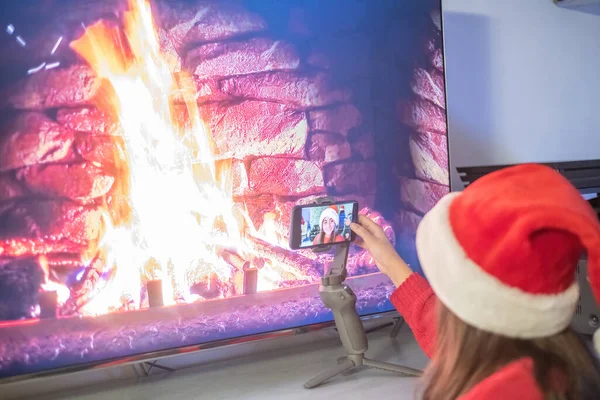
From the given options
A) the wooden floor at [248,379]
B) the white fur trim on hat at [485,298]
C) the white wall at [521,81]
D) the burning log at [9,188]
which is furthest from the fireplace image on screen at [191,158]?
the white fur trim on hat at [485,298]

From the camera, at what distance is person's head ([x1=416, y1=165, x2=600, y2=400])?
0.66 meters

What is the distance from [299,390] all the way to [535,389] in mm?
803

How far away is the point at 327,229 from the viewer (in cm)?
131

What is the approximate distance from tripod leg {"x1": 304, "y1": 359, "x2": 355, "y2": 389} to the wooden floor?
0.02 m

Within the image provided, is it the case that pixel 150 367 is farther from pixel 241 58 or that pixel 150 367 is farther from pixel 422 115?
pixel 422 115

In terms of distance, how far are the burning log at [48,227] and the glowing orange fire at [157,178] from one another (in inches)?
1.6

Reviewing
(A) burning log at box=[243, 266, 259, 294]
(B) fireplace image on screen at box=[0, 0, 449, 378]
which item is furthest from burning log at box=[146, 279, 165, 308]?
(A) burning log at box=[243, 266, 259, 294]

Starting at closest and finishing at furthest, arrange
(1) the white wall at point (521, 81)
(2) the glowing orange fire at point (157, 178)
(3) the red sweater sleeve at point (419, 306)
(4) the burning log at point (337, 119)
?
(3) the red sweater sleeve at point (419, 306) < (2) the glowing orange fire at point (157, 178) < (4) the burning log at point (337, 119) < (1) the white wall at point (521, 81)

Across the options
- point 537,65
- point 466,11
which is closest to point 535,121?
point 537,65

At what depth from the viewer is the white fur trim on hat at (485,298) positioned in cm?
69

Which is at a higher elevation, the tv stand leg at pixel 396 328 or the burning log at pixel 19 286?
the burning log at pixel 19 286

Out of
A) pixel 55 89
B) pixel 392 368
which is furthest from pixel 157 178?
pixel 392 368

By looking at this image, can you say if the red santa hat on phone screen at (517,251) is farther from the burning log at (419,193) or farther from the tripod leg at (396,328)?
the tripod leg at (396,328)

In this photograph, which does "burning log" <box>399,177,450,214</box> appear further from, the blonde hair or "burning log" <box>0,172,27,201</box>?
"burning log" <box>0,172,27,201</box>
